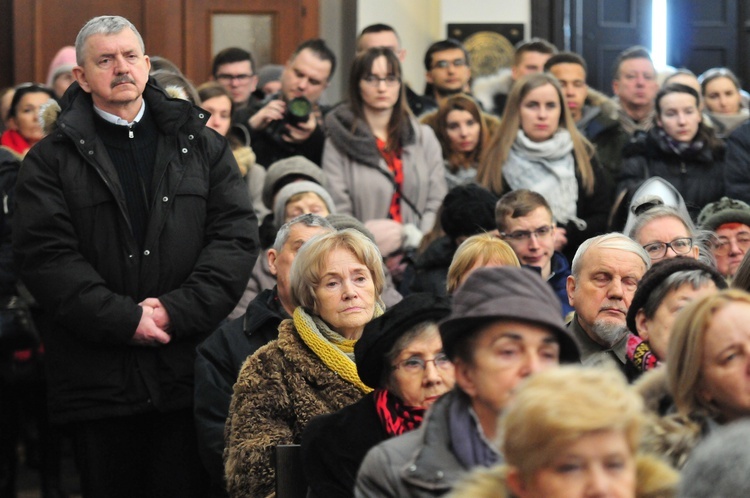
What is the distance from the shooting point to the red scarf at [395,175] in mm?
7027

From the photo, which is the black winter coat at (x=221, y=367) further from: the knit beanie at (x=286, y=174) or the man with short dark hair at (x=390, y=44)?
the man with short dark hair at (x=390, y=44)

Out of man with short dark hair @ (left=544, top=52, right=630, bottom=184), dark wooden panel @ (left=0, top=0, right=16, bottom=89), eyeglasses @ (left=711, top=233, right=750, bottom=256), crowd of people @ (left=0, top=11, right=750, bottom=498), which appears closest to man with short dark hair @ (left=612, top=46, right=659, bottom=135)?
crowd of people @ (left=0, top=11, right=750, bottom=498)

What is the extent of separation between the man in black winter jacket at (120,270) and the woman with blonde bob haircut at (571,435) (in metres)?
2.56

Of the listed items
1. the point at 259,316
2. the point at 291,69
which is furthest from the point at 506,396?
the point at 291,69

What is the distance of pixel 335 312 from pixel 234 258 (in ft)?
2.82

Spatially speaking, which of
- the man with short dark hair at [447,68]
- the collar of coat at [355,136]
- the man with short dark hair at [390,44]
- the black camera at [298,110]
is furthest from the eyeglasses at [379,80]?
the man with short dark hair at [447,68]

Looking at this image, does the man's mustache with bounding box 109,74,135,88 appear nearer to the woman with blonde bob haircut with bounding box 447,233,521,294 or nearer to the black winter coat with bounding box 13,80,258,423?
the black winter coat with bounding box 13,80,258,423

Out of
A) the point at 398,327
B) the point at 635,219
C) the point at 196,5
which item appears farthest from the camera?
the point at 196,5

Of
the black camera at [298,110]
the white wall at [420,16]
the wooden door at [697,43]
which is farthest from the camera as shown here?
the wooden door at [697,43]

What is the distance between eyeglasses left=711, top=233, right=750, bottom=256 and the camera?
241 inches

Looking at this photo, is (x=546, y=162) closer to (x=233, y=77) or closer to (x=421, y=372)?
(x=233, y=77)

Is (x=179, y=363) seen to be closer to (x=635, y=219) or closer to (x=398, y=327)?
(x=398, y=327)

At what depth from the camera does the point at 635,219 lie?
5.93 m

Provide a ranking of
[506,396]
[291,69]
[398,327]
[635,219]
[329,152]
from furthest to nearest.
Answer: [291,69], [329,152], [635,219], [398,327], [506,396]
